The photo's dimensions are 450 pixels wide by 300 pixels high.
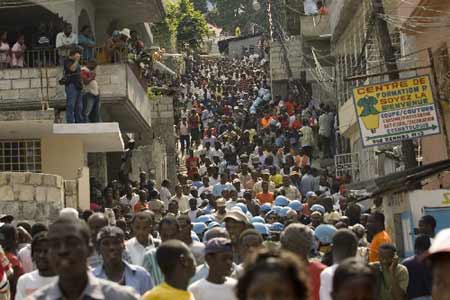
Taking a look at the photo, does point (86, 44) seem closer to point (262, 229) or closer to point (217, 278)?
point (262, 229)

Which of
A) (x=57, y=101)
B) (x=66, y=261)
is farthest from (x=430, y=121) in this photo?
(x=66, y=261)

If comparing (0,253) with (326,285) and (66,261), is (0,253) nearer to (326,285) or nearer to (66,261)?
(326,285)

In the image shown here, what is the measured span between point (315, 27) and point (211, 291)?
32.4 m

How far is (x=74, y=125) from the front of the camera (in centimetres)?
2120

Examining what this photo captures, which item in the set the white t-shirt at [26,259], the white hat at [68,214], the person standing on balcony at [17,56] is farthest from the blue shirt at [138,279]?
the person standing on balcony at [17,56]

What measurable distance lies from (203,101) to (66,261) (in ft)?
143

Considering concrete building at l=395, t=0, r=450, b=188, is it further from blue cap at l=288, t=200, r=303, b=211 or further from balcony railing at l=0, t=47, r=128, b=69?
balcony railing at l=0, t=47, r=128, b=69

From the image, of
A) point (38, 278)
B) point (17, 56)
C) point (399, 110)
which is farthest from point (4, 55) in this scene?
point (38, 278)

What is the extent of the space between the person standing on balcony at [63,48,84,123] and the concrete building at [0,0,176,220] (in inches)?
10.4

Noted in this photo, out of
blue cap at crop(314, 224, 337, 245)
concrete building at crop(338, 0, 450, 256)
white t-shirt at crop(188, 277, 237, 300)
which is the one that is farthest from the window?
white t-shirt at crop(188, 277, 237, 300)

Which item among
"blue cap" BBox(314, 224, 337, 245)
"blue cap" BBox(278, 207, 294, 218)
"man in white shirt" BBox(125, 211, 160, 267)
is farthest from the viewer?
"blue cap" BBox(278, 207, 294, 218)

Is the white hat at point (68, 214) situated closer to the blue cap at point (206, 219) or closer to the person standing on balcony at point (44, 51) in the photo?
the blue cap at point (206, 219)

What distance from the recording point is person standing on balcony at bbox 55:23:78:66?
2227 cm

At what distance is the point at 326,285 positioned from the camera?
7.91m
